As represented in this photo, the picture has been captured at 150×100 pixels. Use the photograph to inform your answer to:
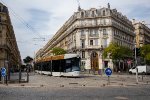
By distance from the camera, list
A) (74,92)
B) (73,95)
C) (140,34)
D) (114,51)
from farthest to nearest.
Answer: (140,34)
(114,51)
(74,92)
(73,95)

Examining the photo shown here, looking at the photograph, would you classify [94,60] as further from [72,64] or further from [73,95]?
[73,95]

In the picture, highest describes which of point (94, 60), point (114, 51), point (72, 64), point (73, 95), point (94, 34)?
point (94, 34)

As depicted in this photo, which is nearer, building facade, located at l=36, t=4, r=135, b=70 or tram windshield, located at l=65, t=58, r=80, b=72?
tram windshield, located at l=65, t=58, r=80, b=72

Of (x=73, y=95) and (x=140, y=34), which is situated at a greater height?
(x=140, y=34)

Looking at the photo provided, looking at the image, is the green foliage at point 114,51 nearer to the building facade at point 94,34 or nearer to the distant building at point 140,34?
the building facade at point 94,34

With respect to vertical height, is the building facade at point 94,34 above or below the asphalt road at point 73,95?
above

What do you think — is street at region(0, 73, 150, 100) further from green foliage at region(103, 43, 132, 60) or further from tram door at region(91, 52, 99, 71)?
tram door at region(91, 52, 99, 71)

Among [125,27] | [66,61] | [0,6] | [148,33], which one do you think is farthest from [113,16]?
[66,61]

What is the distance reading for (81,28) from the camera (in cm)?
8106

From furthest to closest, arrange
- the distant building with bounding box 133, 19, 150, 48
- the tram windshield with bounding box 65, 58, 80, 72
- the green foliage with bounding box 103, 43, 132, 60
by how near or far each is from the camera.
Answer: the distant building with bounding box 133, 19, 150, 48 < the green foliage with bounding box 103, 43, 132, 60 < the tram windshield with bounding box 65, 58, 80, 72

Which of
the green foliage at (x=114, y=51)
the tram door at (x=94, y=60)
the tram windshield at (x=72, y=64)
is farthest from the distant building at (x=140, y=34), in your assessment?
the tram windshield at (x=72, y=64)

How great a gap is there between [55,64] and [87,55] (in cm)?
3939

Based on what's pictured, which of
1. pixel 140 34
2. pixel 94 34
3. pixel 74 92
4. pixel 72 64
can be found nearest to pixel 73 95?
pixel 74 92

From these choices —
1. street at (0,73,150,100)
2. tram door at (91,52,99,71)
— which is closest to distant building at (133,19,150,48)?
tram door at (91,52,99,71)
